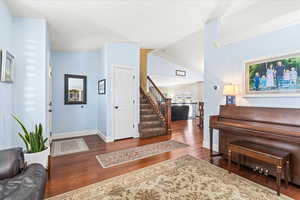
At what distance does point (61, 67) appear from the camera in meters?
4.41

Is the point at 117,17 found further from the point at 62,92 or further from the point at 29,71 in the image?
the point at 62,92

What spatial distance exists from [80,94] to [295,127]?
16.3ft

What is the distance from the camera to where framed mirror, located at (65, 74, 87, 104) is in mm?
4449

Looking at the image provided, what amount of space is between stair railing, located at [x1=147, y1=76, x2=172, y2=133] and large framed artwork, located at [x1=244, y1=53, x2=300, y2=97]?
253 centimetres

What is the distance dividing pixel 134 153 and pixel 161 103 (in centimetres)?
253

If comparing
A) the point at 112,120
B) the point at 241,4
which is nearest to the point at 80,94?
the point at 112,120

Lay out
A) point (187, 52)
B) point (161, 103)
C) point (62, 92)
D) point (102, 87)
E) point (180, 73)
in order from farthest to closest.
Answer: point (180, 73)
point (187, 52)
point (161, 103)
point (62, 92)
point (102, 87)

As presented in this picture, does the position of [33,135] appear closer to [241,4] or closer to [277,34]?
[277,34]

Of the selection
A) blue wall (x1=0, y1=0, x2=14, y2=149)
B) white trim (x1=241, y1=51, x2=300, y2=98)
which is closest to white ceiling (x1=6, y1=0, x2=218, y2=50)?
blue wall (x1=0, y1=0, x2=14, y2=149)

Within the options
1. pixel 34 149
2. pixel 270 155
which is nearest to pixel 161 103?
pixel 270 155

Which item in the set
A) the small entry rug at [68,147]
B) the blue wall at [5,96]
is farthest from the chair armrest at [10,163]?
the small entry rug at [68,147]

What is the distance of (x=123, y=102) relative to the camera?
4152 millimetres

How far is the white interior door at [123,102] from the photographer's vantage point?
403 cm

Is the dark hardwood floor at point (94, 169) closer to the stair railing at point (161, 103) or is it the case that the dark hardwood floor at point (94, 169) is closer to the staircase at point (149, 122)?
the staircase at point (149, 122)
